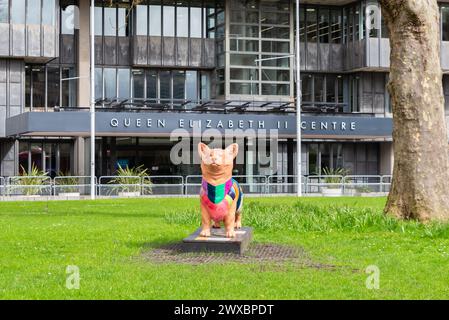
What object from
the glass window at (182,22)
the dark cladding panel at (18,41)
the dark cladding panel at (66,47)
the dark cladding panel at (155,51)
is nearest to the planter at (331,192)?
the dark cladding panel at (155,51)

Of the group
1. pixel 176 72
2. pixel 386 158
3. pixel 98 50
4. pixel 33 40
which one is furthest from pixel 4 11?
pixel 386 158

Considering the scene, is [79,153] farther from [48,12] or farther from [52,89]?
[48,12]

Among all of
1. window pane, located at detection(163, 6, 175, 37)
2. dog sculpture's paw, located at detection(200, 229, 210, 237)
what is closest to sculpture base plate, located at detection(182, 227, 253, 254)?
dog sculpture's paw, located at detection(200, 229, 210, 237)

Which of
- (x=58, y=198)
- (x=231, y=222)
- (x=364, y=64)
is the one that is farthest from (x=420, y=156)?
(x=364, y=64)

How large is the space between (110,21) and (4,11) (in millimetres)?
6522

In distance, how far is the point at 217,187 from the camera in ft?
46.2

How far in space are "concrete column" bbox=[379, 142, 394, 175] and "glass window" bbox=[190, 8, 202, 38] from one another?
1355 centimetres

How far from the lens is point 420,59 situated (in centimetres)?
1992

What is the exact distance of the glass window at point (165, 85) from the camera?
49.9 metres

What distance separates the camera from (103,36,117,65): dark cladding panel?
48781mm

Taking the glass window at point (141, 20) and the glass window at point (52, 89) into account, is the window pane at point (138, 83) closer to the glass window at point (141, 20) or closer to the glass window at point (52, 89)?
the glass window at point (141, 20)

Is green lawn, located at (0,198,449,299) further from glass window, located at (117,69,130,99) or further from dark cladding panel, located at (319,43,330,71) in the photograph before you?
dark cladding panel, located at (319,43,330,71)

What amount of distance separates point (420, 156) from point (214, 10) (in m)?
32.0

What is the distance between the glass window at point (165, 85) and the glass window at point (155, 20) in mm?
2435
